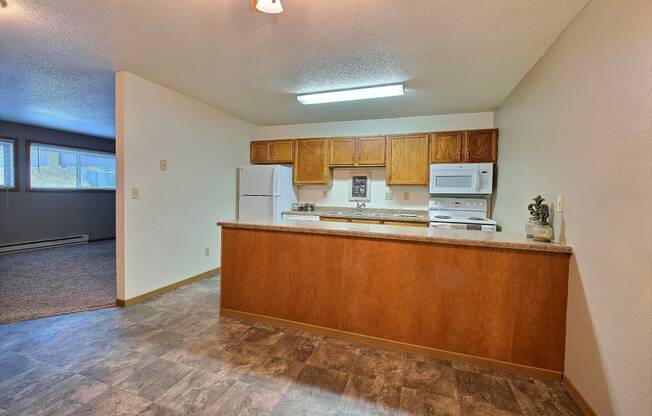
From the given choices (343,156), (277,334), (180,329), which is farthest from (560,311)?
(343,156)

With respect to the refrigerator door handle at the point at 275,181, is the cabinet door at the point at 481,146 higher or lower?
higher

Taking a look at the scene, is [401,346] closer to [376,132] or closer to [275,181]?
[275,181]

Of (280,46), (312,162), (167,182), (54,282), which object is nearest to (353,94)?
(280,46)

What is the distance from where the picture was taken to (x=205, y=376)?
1.80 meters

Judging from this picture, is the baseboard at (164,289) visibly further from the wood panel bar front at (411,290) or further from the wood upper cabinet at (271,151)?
the wood upper cabinet at (271,151)

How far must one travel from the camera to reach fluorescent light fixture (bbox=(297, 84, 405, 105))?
9.93 ft

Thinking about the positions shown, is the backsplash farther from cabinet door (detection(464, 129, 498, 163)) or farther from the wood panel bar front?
the wood panel bar front

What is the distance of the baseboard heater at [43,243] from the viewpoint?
4949 millimetres

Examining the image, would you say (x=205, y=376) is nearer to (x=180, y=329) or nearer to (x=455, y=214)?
(x=180, y=329)

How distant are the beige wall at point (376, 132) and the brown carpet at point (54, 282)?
120 inches

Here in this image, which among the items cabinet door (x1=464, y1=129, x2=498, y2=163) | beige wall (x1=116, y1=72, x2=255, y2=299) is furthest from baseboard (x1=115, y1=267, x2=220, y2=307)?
cabinet door (x1=464, y1=129, x2=498, y2=163)

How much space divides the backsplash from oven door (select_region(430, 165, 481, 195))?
17.0 inches

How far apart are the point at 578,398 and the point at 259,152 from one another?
4.61 metres

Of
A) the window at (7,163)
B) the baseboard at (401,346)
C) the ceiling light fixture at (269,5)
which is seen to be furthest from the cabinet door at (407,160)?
the window at (7,163)
